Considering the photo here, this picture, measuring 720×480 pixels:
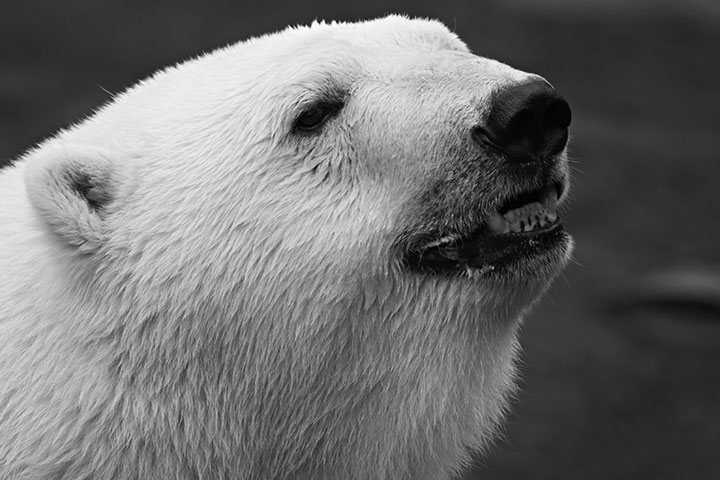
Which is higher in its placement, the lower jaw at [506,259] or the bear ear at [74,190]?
the bear ear at [74,190]

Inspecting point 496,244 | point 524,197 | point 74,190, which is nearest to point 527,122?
point 524,197

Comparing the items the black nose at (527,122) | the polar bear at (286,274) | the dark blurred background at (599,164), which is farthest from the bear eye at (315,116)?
the dark blurred background at (599,164)

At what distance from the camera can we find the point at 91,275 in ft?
12.5

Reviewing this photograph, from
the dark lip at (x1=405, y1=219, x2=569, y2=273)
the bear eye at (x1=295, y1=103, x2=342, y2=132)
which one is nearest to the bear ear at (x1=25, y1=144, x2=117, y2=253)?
the bear eye at (x1=295, y1=103, x2=342, y2=132)

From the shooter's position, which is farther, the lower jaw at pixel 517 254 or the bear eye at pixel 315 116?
the bear eye at pixel 315 116

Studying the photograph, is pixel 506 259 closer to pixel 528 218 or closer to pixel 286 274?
pixel 528 218

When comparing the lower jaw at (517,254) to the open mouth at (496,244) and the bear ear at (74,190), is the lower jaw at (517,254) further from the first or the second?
the bear ear at (74,190)

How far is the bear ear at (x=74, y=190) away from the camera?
11.9 ft

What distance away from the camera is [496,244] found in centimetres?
375

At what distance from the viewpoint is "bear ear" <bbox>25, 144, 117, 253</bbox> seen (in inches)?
143

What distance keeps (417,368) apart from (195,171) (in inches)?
38.1

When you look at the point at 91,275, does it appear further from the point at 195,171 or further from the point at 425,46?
the point at 425,46

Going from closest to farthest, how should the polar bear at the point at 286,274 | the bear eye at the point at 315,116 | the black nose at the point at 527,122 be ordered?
1. the black nose at the point at 527,122
2. the polar bear at the point at 286,274
3. the bear eye at the point at 315,116

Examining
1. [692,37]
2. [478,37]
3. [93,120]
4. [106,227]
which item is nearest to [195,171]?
[106,227]
